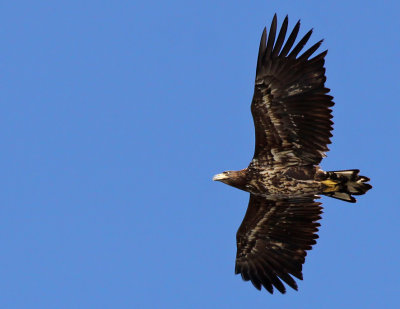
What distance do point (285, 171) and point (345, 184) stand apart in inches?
48.2

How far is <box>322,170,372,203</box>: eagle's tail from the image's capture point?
601 inches

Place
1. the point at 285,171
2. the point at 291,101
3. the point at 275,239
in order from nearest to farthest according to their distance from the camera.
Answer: the point at 291,101, the point at 285,171, the point at 275,239

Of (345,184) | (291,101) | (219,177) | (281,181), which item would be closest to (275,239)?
(281,181)

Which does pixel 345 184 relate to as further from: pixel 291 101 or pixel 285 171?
pixel 291 101

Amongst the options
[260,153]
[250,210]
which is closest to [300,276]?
[250,210]

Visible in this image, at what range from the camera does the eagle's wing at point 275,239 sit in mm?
16375

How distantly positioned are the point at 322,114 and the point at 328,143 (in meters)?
0.62

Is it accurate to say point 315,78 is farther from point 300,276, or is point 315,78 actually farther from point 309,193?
point 300,276

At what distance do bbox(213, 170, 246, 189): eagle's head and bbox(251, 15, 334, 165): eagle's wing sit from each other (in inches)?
35.9

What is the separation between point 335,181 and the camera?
15.4 m

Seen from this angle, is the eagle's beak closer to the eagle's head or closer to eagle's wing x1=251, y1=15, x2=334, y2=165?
the eagle's head

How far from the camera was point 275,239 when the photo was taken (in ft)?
55.4

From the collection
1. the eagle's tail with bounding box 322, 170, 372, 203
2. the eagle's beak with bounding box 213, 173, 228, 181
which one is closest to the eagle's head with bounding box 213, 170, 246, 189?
the eagle's beak with bounding box 213, 173, 228, 181

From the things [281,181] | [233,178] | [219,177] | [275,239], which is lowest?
[275,239]
